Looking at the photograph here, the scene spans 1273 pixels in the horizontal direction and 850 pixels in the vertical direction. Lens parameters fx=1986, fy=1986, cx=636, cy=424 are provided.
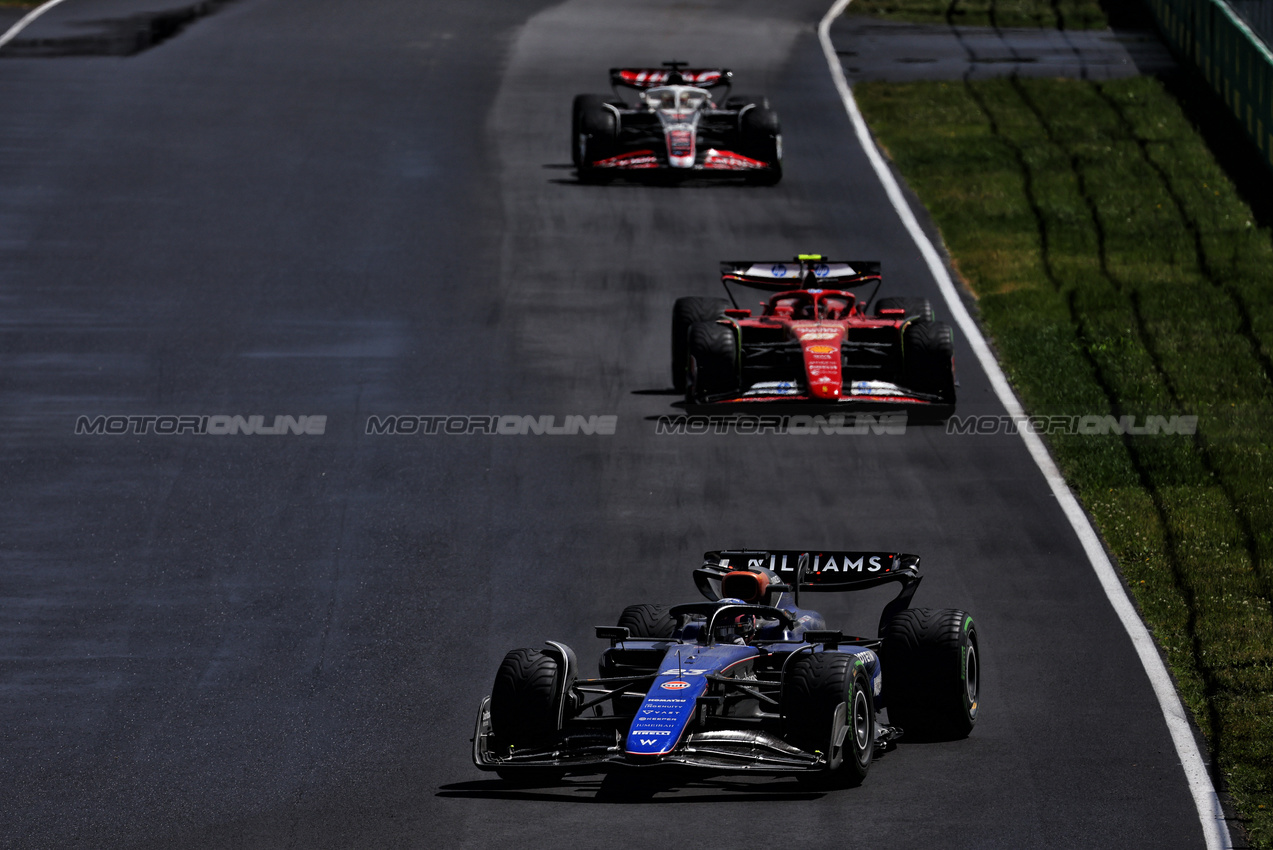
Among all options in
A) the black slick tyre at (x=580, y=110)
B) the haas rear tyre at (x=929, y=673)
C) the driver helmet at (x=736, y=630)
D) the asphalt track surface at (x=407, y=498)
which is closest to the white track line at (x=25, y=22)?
the asphalt track surface at (x=407, y=498)

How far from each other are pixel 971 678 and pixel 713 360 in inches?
342

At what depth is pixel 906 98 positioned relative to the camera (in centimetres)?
3841

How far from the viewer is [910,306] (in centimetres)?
2233

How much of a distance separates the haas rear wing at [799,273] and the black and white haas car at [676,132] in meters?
9.59

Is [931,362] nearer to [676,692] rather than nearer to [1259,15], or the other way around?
[676,692]

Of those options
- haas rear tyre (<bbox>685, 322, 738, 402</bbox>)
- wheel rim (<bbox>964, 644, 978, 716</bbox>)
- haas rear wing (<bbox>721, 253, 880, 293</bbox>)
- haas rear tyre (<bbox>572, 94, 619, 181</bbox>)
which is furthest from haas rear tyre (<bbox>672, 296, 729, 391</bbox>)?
haas rear tyre (<bbox>572, 94, 619, 181</bbox>)

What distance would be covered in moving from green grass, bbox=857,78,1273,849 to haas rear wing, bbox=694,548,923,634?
7.43ft

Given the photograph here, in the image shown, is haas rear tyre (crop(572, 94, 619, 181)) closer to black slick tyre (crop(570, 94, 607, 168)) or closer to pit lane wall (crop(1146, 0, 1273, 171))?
black slick tyre (crop(570, 94, 607, 168))

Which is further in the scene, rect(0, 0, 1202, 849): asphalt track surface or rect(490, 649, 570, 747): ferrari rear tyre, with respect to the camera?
rect(0, 0, 1202, 849): asphalt track surface

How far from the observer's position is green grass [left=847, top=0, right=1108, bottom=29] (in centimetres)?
4550

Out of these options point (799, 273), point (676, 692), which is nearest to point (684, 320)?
point (799, 273)

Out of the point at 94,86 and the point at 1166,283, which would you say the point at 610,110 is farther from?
the point at 94,86

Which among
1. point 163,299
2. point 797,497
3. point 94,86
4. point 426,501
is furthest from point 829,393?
point 94,86

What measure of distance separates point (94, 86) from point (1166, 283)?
21.9m
